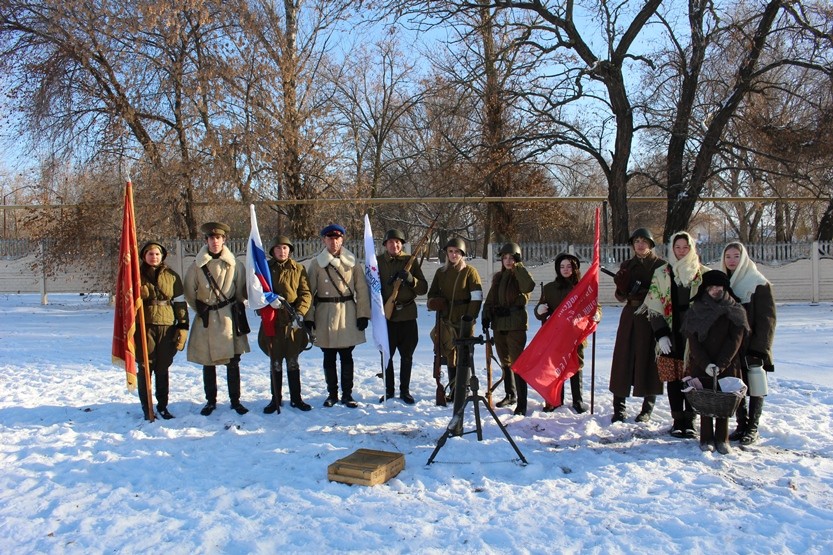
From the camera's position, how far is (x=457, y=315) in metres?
6.15

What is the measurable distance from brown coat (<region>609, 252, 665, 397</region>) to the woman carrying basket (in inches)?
25.0

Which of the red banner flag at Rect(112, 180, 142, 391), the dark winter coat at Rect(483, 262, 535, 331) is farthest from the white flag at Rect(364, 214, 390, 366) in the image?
the red banner flag at Rect(112, 180, 142, 391)

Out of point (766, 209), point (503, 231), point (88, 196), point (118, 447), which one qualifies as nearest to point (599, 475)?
point (118, 447)

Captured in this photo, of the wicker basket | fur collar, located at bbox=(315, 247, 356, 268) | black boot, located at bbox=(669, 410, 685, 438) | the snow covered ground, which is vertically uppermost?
fur collar, located at bbox=(315, 247, 356, 268)

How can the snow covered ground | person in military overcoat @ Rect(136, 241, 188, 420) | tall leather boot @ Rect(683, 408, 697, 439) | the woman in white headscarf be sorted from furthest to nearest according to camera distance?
1. person in military overcoat @ Rect(136, 241, 188, 420)
2. tall leather boot @ Rect(683, 408, 697, 439)
3. the woman in white headscarf
4. the snow covered ground

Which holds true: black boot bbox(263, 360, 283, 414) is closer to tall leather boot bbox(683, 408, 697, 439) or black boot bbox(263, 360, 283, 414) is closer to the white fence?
tall leather boot bbox(683, 408, 697, 439)

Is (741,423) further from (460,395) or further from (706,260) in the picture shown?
(706,260)

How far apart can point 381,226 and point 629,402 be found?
27238 mm

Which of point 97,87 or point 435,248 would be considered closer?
point 97,87

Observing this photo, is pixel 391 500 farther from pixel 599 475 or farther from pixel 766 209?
pixel 766 209

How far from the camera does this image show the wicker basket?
440cm

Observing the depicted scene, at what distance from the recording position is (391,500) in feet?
12.6

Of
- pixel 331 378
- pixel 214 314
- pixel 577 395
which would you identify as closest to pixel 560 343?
pixel 577 395

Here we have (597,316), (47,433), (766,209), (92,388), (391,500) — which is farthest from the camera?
(766,209)
